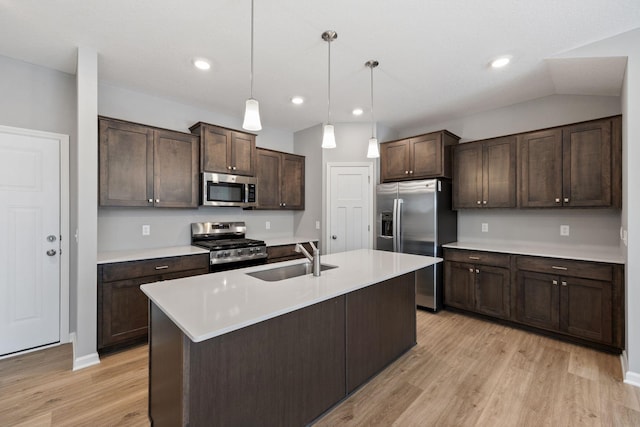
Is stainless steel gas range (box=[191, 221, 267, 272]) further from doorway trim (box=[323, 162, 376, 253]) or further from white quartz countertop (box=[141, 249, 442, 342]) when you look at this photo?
white quartz countertop (box=[141, 249, 442, 342])

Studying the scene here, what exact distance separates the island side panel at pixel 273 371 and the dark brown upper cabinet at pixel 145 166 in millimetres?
2425

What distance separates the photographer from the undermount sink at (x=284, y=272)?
2.18m

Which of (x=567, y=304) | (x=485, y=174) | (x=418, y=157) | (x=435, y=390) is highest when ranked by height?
(x=418, y=157)

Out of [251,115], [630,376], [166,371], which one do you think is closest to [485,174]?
[630,376]

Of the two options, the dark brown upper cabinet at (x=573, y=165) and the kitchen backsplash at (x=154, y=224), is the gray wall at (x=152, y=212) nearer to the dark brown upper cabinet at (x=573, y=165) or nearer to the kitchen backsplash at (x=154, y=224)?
the kitchen backsplash at (x=154, y=224)

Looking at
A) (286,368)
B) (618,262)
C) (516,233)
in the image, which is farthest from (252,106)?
(516,233)

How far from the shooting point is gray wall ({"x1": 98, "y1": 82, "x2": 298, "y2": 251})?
316 centimetres

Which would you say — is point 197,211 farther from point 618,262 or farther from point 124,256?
point 618,262

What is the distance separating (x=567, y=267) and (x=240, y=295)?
10.6 feet

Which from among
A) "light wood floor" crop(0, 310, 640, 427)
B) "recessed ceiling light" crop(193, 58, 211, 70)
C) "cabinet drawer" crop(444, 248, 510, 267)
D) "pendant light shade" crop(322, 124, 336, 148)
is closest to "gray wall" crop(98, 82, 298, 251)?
"recessed ceiling light" crop(193, 58, 211, 70)

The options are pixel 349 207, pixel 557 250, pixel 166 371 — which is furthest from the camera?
pixel 349 207

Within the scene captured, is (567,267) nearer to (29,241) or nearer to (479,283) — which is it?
(479,283)

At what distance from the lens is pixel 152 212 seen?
3.47 metres

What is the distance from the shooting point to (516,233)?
3.69 m
